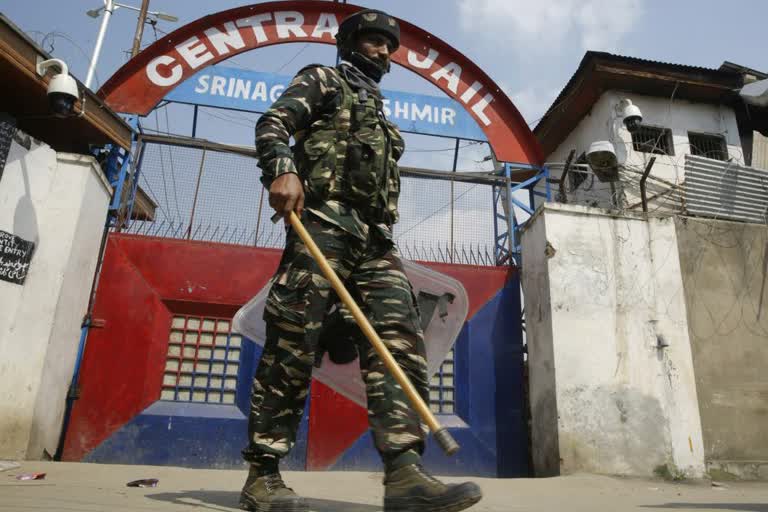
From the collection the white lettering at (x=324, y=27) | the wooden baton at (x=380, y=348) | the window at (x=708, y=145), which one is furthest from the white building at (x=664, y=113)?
the wooden baton at (x=380, y=348)

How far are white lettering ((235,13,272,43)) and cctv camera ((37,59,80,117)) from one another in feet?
9.56

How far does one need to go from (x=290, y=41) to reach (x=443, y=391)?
5.37 m

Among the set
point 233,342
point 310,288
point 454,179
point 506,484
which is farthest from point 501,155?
point 310,288

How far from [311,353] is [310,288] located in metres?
0.26

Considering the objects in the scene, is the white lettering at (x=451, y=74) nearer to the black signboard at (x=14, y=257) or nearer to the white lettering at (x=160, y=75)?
the white lettering at (x=160, y=75)

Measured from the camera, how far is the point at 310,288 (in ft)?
6.79

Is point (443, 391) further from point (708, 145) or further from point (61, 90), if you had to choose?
point (708, 145)

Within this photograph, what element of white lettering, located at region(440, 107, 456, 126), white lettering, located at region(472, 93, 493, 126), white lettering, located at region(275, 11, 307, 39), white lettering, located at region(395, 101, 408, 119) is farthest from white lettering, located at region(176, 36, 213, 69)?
white lettering, located at region(472, 93, 493, 126)

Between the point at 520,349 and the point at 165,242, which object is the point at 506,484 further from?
the point at 165,242

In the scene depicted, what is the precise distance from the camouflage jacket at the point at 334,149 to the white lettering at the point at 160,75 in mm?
5835

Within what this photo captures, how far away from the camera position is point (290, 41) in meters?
7.68

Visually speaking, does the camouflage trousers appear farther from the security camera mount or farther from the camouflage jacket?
the security camera mount

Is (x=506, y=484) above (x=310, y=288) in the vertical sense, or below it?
below

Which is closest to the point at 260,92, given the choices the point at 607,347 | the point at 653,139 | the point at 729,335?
the point at 607,347
